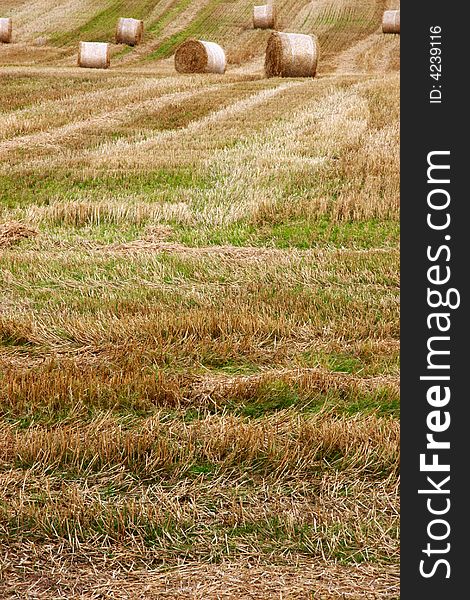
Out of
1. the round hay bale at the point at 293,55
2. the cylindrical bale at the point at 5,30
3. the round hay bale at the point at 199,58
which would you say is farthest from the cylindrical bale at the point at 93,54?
the cylindrical bale at the point at 5,30

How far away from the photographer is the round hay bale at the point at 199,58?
25.7 m

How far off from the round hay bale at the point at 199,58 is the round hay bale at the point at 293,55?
2.12 metres

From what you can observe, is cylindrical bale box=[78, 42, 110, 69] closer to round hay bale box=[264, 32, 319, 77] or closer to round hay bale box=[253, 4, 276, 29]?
round hay bale box=[264, 32, 319, 77]

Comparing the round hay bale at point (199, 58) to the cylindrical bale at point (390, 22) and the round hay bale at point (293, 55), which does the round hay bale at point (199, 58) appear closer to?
the round hay bale at point (293, 55)

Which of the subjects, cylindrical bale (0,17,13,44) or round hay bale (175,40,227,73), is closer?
round hay bale (175,40,227,73)


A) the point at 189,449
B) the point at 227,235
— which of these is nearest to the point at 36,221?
the point at 227,235

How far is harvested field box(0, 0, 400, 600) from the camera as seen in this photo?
3121mm

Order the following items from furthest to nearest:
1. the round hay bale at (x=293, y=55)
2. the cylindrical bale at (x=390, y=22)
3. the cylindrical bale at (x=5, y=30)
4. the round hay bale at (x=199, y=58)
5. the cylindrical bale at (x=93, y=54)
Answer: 1. the cylindrical bale at (x=390, y=22)
2. the cylindrical bale at (x=5, y=30)
3. the cylindrical bale at (x=93, y=54)
4. the round hay bale at (x=199, y=58)
5. the round hay bale at (x=293, y=55)

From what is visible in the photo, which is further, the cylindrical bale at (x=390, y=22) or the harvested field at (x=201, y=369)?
the cylindrical bale at (x=390, y=22)

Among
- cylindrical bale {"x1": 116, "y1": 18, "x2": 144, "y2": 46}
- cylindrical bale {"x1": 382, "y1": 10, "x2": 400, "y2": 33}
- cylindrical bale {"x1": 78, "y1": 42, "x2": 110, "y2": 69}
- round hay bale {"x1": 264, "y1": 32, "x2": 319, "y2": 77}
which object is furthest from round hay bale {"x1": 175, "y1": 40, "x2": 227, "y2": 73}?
cylindrical bale {"x1": 382, "y1": 10, "x2": 400, "y2": 33}

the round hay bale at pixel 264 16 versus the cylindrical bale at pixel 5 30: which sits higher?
the round hay bale at pixel 264 16

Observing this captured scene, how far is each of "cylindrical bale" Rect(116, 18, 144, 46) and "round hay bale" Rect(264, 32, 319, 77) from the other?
11673mm

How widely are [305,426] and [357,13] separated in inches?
1439

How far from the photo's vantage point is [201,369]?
491 cm
